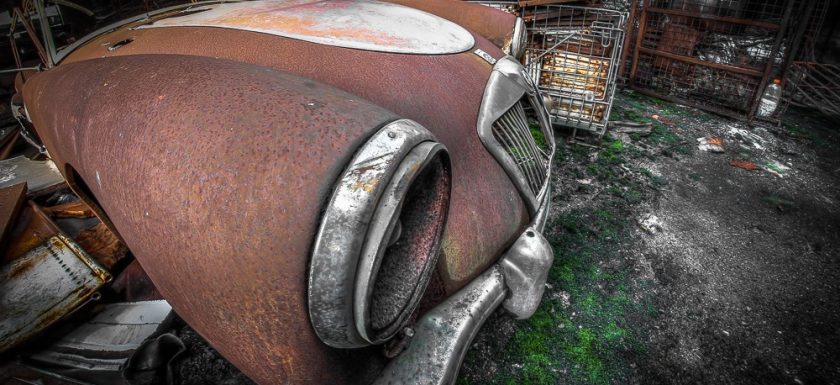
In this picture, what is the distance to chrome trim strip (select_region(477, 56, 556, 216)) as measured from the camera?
1.39m

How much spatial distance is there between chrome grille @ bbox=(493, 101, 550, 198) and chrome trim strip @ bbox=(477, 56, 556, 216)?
0.08ft

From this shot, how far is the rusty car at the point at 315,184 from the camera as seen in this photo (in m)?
0.78

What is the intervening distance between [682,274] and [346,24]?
81.8 inches

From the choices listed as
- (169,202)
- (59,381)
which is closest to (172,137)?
(169,202)

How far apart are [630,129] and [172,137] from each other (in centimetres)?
364

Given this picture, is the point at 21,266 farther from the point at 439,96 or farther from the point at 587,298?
the point at 587,298

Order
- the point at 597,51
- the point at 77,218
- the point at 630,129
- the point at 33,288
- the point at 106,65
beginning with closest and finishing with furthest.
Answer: the point at 106,65
the point at 33,288
the point at 77,218
the point at 597,51
the point at 630,129

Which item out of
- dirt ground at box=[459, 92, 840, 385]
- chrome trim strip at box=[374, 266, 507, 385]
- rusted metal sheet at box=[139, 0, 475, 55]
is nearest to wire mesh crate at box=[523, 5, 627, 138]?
dirt ground at box=[459, 92, 840, 385]

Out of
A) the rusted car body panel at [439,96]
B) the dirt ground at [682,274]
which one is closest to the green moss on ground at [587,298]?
the dirt ground at [682,274]

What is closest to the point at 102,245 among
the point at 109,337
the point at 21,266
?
the point at 21,266

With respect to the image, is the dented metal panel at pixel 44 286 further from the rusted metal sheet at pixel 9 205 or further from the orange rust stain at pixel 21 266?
the rusted metal sheet at pixel 9 205

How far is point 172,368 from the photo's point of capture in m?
1.50

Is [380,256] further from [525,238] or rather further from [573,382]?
[573,382]

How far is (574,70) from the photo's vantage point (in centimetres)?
328
